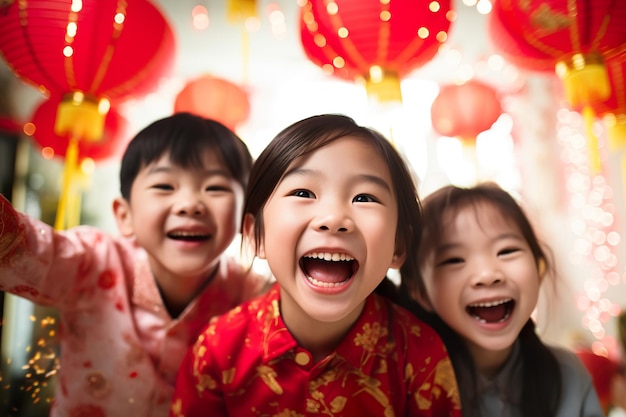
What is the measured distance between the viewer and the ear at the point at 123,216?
1.06m

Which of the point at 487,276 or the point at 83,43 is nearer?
the point at 487,276

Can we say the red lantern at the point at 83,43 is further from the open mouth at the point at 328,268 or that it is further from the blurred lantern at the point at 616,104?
the blurred lantern at the point at 616,104

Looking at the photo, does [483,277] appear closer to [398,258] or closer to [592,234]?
[398,258]

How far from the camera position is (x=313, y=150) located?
0.79 meters

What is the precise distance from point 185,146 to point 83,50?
0.33 metres

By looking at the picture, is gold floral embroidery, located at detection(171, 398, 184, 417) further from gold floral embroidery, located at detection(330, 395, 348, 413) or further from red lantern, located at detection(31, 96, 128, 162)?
red lantern, located at detection(31, 96, 128, 162)

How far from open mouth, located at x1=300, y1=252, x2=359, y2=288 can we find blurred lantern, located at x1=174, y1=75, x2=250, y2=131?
789mm

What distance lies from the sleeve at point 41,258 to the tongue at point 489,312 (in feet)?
2.64

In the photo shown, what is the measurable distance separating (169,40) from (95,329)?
0.72 meters

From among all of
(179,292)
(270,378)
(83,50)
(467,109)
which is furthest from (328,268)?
(467,109)

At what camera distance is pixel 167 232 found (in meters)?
0.97

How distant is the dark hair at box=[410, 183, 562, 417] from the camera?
961 millimetres

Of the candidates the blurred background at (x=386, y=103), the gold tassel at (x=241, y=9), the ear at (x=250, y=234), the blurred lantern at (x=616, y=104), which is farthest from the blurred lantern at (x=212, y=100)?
the blurred lantern at (x=616, y=104)

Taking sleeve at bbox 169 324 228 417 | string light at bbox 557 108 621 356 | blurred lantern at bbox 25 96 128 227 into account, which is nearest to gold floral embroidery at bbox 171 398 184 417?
sleeve at bbox 169 324 228 417
